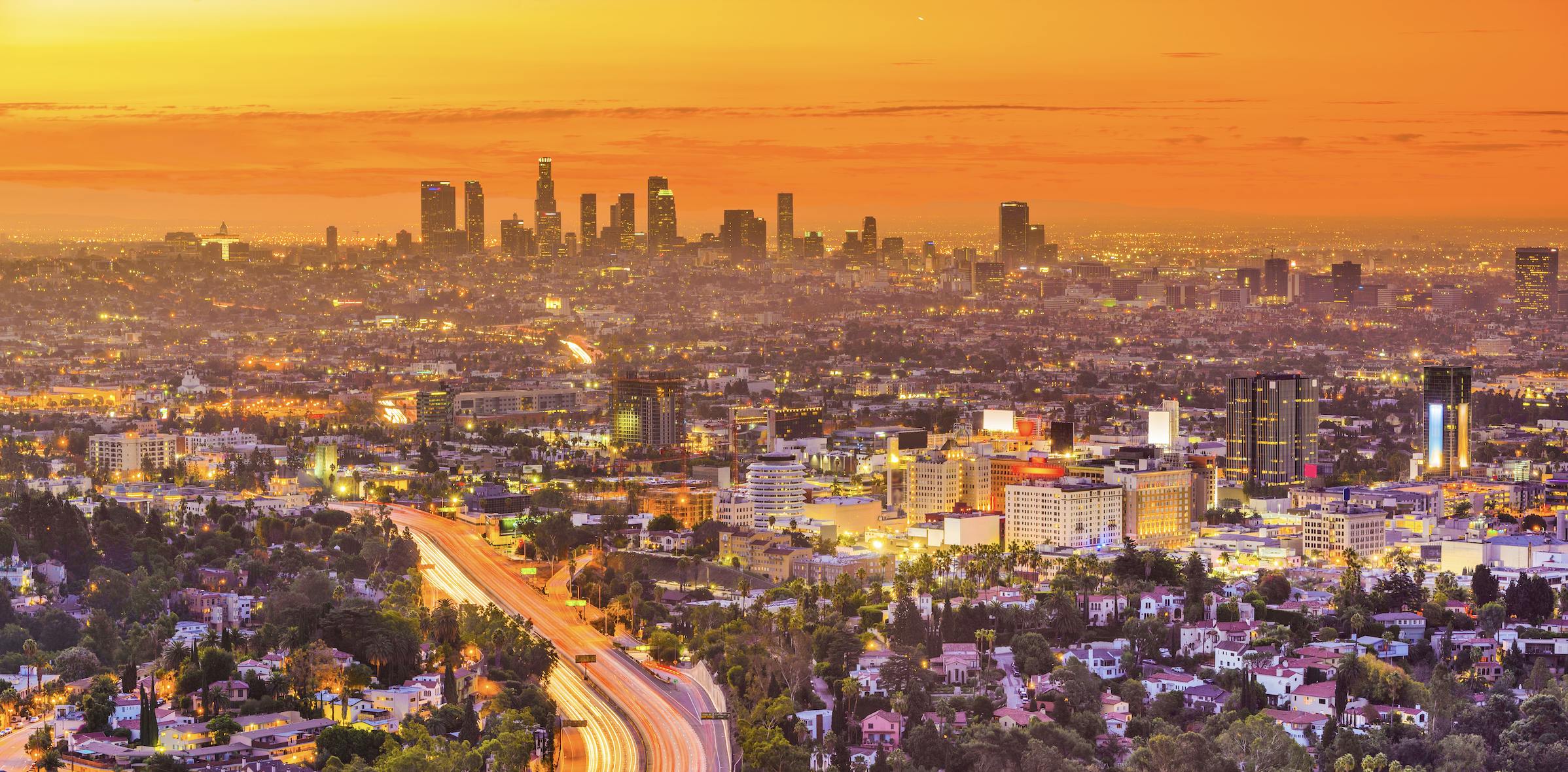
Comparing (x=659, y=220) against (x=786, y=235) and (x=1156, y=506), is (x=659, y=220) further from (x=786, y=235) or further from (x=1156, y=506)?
(x=1156, y=506)

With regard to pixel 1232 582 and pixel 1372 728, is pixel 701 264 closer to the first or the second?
pixel 1232 582

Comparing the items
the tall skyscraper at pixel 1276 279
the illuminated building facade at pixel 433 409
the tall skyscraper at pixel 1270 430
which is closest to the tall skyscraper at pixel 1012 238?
the tall skyscraper at pixel 1276 279

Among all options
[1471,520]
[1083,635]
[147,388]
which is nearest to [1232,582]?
[1083,635]

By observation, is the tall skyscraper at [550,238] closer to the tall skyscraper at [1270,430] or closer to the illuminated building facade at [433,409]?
the illuminated building facade at [433,409]

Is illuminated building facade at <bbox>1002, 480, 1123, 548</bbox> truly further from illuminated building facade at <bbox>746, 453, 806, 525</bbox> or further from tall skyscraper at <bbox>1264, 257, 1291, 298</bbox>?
tall skyscraper at <bbox>1264, 257, 1291, 298</bbox>

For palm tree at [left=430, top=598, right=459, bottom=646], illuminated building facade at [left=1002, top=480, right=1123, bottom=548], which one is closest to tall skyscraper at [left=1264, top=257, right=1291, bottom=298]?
illuminated building facade at [left=1002, top=480, right=1123, bottom=548]

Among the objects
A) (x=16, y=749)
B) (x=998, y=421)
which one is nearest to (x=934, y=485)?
(x=998, y=421)
